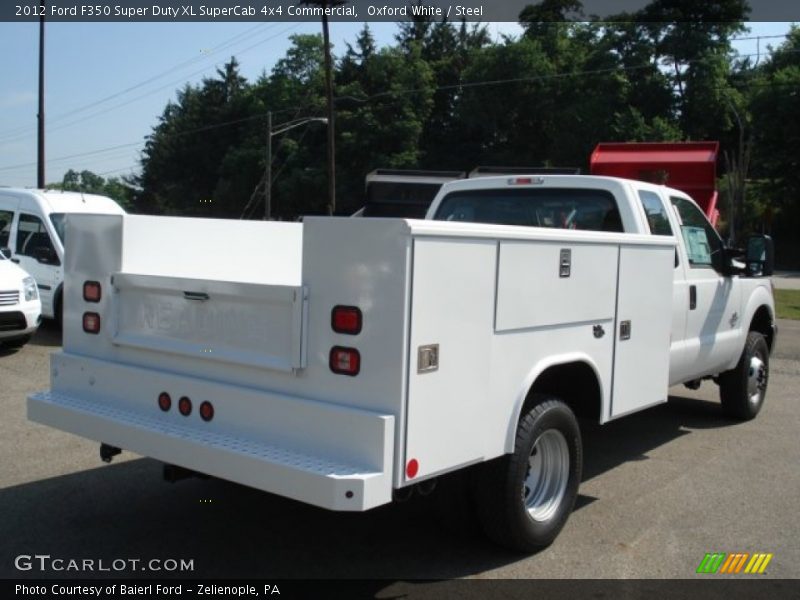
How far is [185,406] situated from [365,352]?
1.15 m

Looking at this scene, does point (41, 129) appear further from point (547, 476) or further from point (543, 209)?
point (547, 476)

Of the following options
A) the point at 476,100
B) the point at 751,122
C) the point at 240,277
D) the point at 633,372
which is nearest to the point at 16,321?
the point at 240,277

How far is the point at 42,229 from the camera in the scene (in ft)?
41.6

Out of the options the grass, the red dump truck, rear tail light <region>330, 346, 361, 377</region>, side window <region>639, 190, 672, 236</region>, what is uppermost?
the red dump truck

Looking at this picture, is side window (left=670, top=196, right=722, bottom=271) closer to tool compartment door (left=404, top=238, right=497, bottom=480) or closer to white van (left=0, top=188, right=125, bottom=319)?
tool compartment door (left=404, top=238, right=497, bottom=480)

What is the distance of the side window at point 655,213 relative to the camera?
6.14 m

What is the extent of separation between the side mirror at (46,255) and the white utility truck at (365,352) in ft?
25.7

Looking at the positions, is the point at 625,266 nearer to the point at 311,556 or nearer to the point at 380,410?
the point at 380,410

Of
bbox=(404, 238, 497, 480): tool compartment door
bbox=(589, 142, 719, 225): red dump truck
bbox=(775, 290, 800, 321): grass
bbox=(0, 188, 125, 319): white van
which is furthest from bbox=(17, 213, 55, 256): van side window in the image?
bbox=(775, 290, 800, 321): grass

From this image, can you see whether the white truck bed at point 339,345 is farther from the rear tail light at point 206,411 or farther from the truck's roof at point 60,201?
the truck's roof at point 60,201

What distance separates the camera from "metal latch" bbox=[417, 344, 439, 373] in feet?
11.8

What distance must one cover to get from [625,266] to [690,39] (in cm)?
5178

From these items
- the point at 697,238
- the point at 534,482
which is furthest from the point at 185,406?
the point at 697,238

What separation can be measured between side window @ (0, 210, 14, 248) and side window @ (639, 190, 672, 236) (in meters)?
10.5
